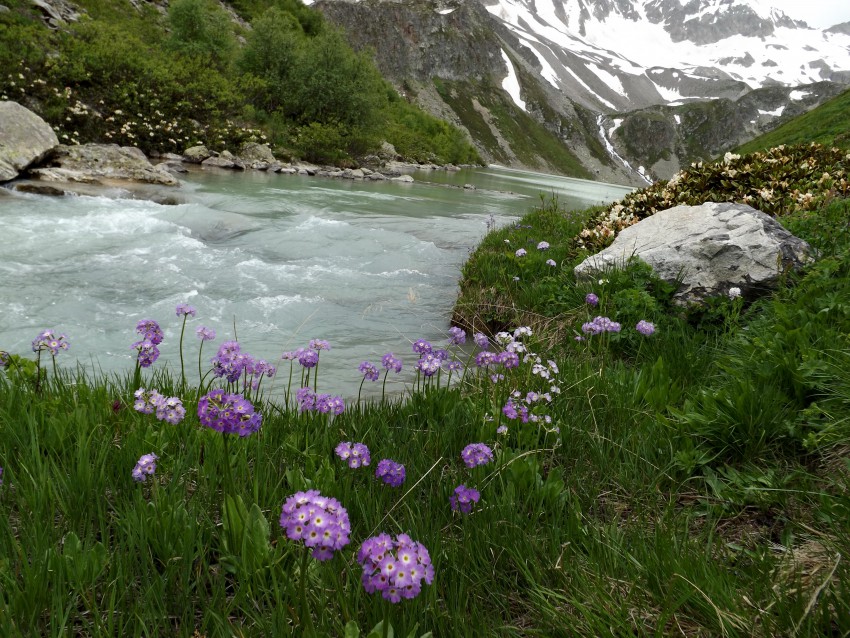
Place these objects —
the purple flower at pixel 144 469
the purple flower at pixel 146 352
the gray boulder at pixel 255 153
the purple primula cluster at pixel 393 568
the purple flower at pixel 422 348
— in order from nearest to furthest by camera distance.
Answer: the purple primula cluster at pixel 393 568, the purple flower at pixel 144 469, the purple flower at pixel 146 352, the purple flower at pixel 422 348, the gray boulder at pixel 255 153

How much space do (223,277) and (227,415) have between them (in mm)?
7563

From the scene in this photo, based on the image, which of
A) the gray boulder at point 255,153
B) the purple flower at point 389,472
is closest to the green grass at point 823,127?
the purple flower at point 389,472

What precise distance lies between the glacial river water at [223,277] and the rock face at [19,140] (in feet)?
8.50

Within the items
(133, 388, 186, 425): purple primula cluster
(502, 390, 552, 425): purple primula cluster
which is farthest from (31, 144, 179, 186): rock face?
(502, 390, 552, 425): purple primula cluster

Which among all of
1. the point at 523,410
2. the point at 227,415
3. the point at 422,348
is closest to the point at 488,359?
the point at 422,348

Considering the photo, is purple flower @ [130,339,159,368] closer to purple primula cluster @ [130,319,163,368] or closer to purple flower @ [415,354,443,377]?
purple primula cluster @ [130,319,163,368]

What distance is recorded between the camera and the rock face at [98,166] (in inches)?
664

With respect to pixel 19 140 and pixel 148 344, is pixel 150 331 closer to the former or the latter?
pixel 148 344

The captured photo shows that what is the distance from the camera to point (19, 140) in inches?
638

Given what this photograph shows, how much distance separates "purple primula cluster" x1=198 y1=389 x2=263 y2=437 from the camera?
5.93 feet

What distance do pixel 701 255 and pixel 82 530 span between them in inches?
227

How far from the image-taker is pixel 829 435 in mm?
2348

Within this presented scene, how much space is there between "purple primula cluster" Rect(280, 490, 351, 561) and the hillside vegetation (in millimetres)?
28315

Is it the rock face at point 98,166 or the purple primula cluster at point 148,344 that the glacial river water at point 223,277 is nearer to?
the purple primula cluster at point 148,344
